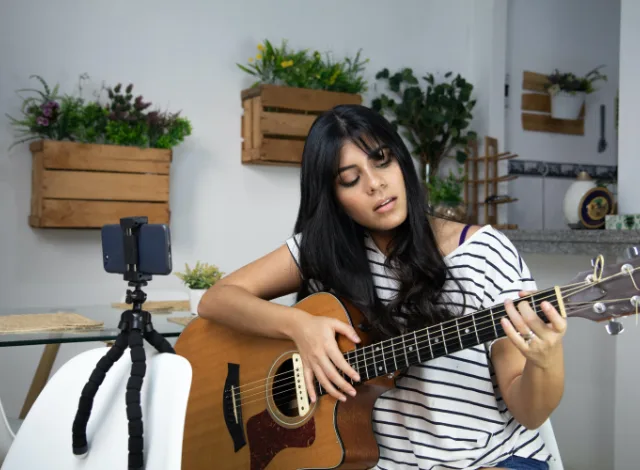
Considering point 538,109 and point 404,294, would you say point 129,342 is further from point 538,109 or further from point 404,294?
point 538,109

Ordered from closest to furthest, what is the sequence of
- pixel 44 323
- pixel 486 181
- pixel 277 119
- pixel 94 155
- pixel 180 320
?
pixel 44 323
pixel 180 320
pixel 94 155
pixel 277 119
pixel 486 181

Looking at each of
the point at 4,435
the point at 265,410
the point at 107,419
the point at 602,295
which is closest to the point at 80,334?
the point at 4,435

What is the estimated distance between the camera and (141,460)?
3.35ft

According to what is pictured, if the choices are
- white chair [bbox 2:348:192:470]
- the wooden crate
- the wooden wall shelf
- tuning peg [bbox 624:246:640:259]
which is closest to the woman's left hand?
tuning peg [bbox 624:246:640:259]

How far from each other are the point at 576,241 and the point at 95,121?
7.52 ft

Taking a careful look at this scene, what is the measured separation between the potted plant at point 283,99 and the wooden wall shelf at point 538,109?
4.11 feet

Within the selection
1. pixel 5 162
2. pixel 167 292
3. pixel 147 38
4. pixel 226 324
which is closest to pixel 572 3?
pixel 147 38

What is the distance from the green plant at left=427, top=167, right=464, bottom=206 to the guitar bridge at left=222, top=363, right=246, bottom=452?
244 centimetres

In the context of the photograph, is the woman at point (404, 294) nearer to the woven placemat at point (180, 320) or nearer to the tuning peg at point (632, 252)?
the tuning peg at point (632, 252)

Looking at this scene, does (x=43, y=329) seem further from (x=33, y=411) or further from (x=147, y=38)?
(x=147, y=38)

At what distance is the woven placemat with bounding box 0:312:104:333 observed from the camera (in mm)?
2031

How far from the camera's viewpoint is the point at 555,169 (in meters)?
4.76

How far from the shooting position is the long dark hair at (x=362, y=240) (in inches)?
58.2

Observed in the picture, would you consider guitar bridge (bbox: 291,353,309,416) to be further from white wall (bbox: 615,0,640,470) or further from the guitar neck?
white wall (bbox: 615,0,640,470)
